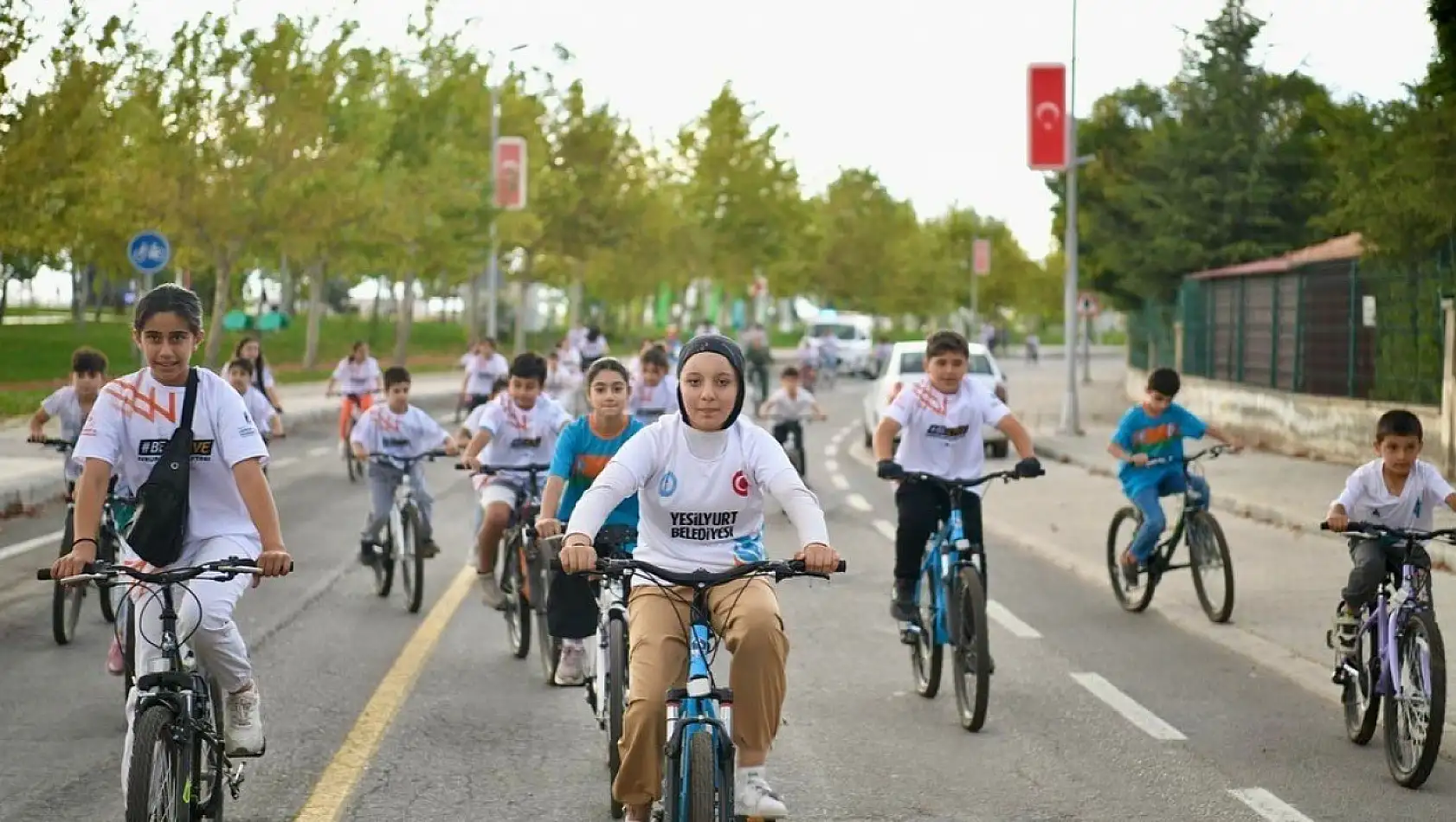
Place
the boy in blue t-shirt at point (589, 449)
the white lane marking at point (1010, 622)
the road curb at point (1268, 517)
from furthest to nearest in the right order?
the road curb at point (1268, 517), the white lane marking at point (1010, 622), the boy in blue t-shirt at point (589, 449)

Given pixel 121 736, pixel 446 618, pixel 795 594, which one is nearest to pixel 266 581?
pixel 446 618

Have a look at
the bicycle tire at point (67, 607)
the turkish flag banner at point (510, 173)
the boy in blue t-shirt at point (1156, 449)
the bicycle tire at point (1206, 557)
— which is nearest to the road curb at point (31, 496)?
the bicycle tire at point (67, 607)

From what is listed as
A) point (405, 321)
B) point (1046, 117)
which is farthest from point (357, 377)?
point (405, 321)

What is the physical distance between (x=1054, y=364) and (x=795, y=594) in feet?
242

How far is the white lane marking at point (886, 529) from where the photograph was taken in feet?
55.7

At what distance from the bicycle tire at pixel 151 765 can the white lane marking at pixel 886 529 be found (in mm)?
11487

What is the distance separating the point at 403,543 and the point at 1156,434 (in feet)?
14.9

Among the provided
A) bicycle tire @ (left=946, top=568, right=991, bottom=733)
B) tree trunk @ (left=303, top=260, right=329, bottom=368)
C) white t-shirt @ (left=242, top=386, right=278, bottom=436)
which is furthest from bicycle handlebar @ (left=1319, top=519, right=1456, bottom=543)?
tree trunk @ (left=303, top=260, right=329, bottom=368)

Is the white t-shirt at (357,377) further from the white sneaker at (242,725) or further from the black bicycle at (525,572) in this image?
the white sneaker at (242,725)

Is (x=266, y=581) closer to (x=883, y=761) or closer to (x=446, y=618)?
(x=446, y=618)

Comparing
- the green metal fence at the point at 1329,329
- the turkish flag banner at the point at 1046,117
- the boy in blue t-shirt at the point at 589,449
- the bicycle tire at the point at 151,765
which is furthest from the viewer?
the turkish flag banner at the point at 1046,117

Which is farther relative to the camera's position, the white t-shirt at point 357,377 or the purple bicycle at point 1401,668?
the white t-shirt at point 357,377

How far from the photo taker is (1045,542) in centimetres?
1634

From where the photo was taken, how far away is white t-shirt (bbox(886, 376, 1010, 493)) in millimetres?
9266
